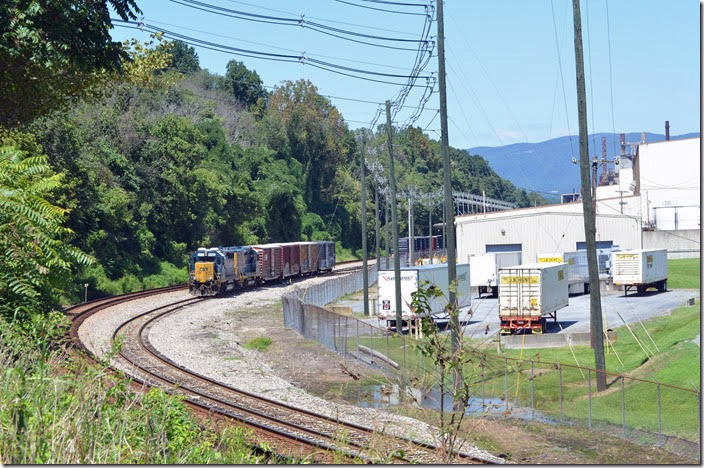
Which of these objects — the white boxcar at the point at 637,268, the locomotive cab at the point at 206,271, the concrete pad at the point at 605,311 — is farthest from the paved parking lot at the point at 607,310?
the locomotive cab at the point at 206,271

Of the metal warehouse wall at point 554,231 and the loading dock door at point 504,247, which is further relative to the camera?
the loading dock door at point 504,247

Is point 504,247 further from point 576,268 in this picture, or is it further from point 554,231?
point 576,268

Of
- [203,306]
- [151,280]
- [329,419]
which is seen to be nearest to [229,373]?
[329,419]

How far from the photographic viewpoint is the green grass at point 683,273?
2422 inches

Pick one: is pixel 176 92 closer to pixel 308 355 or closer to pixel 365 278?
pixel 365 278

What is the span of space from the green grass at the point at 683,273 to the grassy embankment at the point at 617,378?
25.3 m

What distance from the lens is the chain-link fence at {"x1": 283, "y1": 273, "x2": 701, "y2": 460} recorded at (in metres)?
18.8

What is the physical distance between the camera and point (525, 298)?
131 feet

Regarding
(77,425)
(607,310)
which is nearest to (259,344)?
(607,310)

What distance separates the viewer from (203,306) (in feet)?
156

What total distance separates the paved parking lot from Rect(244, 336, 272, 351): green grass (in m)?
9.66

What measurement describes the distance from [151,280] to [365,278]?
69.0 ft

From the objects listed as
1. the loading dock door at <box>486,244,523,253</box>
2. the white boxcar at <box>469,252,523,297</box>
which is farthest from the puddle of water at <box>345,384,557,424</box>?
the loading dock door at <box>486,244,523,253</box>

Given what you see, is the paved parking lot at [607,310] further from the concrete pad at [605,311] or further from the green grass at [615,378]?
the green grass at [615,378]
